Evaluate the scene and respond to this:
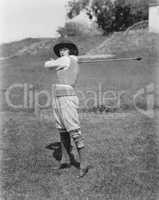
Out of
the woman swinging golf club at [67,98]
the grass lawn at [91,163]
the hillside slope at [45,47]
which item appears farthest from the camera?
the hillside slope at [45,47]

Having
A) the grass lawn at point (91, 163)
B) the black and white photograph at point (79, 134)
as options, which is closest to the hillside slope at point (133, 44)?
the black and white photograph at point (79, 134)

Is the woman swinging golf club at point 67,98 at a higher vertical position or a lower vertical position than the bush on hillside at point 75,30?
lower

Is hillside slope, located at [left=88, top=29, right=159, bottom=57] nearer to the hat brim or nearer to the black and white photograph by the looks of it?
the black and white photograph

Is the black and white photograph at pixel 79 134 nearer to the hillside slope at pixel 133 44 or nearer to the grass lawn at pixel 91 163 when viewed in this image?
the grass lawn at pixel 91 163

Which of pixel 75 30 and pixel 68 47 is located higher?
pixel 75 30

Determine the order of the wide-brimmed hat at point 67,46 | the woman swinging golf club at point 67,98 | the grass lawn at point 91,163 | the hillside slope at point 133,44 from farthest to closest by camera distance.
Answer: the hillside slope at point 133,44 → the wide-brimmed hat at point 67,46 → the woman swinging golf club at point 67,98 → the grass lawn at point 91,163

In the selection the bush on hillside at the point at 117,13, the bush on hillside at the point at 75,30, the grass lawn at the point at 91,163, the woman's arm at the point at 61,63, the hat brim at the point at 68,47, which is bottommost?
the grass lawn at the point at 91,163

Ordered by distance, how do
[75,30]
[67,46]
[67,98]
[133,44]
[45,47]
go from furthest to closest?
[75,30]
[45,47]
[133,44]
[67,46]
[67,98]

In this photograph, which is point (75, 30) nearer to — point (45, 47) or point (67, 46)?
point (45, 47)

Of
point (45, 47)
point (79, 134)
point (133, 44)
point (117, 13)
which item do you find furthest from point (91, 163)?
point (117, 13)

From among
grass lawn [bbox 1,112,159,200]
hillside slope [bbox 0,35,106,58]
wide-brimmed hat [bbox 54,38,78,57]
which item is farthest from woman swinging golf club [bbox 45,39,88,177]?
hillside slope [bbox 0,35,106,58]

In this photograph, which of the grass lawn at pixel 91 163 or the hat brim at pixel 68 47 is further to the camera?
the hat brim at pixel 68 47

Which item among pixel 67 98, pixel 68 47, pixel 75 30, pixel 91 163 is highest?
pixel 75 30

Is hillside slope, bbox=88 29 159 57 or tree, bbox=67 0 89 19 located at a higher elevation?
tree, bbox=67 0 89 19
